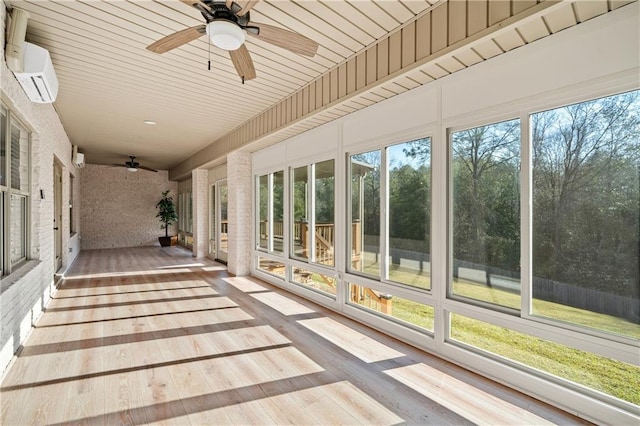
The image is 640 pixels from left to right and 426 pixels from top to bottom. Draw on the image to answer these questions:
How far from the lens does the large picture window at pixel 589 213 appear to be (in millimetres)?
2100

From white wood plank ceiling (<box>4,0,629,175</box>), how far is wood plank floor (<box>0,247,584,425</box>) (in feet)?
8.72

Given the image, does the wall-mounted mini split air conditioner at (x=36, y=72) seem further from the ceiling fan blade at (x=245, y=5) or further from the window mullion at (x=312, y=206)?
the window mullion at (x=312, y=206)

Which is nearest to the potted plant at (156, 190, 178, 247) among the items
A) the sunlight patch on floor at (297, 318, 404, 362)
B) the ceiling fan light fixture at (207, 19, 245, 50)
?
the sunlight patch on floor at (297, 318, 404, 362)

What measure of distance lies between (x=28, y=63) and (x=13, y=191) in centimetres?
129

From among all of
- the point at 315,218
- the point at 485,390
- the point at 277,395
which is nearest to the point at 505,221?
the point at 485,390

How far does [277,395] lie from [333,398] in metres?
→ 0.42

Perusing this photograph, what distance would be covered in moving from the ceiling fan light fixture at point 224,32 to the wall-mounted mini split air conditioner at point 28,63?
184 cm

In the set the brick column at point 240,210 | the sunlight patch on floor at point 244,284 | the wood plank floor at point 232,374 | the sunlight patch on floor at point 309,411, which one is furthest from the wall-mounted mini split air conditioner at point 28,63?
the sunlight patch on floor at point 244,284

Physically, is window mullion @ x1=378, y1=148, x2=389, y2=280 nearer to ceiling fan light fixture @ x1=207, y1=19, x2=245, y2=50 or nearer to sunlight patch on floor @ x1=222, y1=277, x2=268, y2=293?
ceiling fan light fixture @ x1=207, y1=19, x2=245, y2=50

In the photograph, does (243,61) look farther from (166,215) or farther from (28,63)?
(166,215)

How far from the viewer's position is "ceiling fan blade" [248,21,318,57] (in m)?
2.42

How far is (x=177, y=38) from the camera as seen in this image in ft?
8.26

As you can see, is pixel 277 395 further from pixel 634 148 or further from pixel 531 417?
pixel 634 148

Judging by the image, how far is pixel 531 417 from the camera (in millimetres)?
2186
